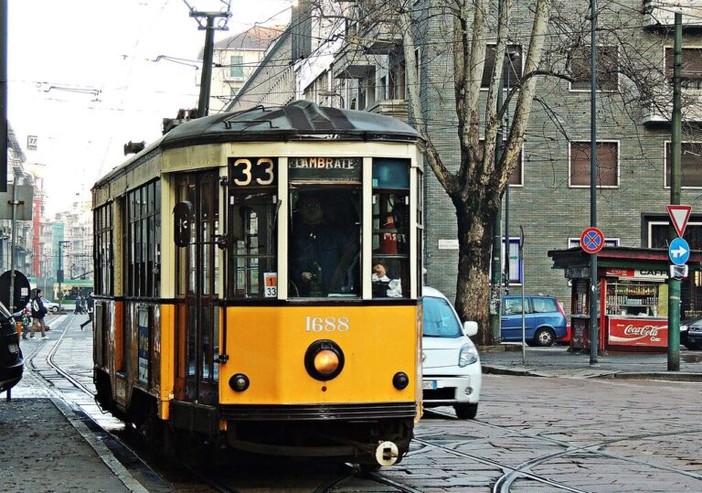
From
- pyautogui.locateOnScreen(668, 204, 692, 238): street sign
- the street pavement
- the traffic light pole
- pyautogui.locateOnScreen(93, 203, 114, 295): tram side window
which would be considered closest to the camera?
the street pavement

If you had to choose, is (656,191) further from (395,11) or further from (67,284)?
(67,284)

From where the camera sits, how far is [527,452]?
489 inches

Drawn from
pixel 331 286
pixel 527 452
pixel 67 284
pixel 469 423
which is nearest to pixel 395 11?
pixel 469 423

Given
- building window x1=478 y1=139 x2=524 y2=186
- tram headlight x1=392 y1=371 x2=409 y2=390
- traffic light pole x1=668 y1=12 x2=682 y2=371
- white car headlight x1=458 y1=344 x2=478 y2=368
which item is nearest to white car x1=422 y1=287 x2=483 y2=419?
white car headlight x1=458 y1=344 x2=478 y2=368

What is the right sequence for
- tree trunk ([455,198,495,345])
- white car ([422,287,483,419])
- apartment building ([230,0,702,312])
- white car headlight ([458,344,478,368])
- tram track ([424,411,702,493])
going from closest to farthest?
tram track ([424,411,702,493]) < white car ([422,287,483,419]) < white car headlight ([458,344,478,368]) < tree trunk ([455,198,495,345]) < apartment building ([230,0,702,312])

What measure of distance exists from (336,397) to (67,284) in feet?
422

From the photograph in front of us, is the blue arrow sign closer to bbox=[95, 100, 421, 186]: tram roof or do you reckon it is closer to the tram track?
the tram track

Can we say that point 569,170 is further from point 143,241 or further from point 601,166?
point 143,241

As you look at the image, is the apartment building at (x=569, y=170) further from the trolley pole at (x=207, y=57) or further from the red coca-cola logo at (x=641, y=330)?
the trolley pole at (x=207, y=57)

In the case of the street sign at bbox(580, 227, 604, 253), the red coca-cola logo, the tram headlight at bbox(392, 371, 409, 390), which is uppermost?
the street sign at bbox(580, 227, 604, 253)

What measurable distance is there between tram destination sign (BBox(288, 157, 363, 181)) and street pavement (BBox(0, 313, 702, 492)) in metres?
2.46

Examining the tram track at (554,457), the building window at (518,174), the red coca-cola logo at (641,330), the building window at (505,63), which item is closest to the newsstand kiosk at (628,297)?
the red coca-cola logo at (641,330)

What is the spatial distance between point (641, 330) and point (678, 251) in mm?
7652

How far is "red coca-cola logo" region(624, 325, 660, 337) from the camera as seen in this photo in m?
32.9
